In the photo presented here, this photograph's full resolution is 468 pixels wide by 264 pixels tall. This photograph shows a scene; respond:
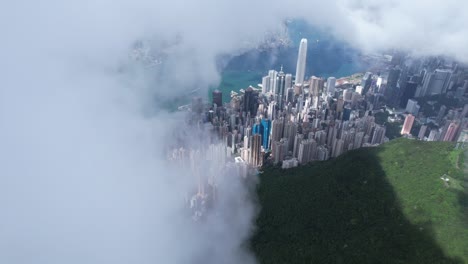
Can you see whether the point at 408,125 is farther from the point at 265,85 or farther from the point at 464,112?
the point at 265,85

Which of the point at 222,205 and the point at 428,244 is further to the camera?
the point at 222,205

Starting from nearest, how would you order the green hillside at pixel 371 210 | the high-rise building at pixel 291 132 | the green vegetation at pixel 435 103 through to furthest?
the green hillside at pixel 371 210
the high-rise building at pixel 291 132
the green vegetation at pixel 435 103

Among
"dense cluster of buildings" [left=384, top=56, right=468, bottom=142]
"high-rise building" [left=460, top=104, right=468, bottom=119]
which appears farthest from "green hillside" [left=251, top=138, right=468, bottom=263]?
"high-rise building" [left=460, top=104, right=468, bottom=119]

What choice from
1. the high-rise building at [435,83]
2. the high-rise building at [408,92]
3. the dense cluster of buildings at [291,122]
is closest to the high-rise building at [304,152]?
the dense cluster of buildings at [291,122]

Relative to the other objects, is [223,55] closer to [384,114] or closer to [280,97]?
[280,97]

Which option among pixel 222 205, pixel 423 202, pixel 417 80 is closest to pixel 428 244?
pixel 423 202

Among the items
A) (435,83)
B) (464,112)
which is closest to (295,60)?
(435,83)

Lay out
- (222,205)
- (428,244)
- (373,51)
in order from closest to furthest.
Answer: (428,244) → (222,205) → (373,51)

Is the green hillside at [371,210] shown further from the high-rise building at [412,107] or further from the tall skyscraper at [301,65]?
the tall skyscraper at [301,65]
